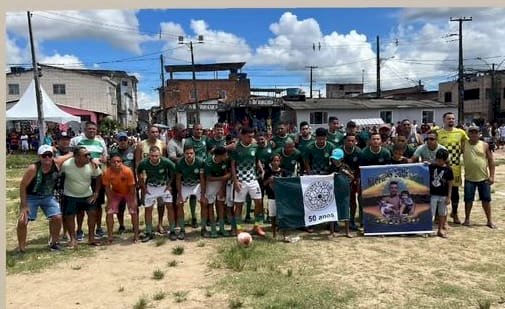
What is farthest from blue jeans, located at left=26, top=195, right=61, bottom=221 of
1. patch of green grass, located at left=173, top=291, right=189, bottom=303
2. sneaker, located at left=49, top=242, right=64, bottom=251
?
patch of green grass, located at left=173, top=291, right=189, bottom=303

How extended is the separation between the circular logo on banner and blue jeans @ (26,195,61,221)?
12.8 ft

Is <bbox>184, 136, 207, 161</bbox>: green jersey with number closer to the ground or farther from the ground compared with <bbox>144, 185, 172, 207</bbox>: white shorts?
farther from the ground

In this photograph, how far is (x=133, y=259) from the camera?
7371 mm

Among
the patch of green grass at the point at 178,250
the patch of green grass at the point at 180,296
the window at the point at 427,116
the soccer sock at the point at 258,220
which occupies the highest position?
the window at the point at 427,116

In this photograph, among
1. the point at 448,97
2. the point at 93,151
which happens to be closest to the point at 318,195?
the point at 93,151

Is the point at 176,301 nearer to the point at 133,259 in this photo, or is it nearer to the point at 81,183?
the point at 133,259

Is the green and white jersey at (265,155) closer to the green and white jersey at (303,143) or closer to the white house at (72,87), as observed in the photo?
the green and white jersey at (303,143)

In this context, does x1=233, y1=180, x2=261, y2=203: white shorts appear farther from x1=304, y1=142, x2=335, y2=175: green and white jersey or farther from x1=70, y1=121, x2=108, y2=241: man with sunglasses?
x1=70, y1=121, x2=108, y2=241: man with sunglasses

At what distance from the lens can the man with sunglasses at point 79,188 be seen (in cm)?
802

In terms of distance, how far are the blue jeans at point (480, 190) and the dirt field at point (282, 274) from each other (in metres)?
0.63

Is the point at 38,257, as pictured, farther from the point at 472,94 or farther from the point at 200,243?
the point at 472,94

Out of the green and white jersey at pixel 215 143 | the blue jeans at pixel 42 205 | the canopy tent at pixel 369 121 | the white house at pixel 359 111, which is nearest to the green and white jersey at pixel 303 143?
the green and white jersey at pixel 215 143

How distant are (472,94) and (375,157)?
173ft

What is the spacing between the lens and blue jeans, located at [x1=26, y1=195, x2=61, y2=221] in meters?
7.74
